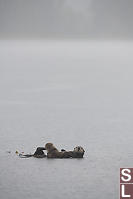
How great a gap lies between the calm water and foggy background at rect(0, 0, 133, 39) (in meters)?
20.8

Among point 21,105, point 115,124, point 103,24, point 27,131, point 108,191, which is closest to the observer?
point 108,191

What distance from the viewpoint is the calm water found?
5.07 meters

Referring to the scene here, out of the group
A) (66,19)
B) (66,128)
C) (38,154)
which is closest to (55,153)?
(38,154)

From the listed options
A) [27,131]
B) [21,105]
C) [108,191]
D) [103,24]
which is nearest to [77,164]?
[108,191]

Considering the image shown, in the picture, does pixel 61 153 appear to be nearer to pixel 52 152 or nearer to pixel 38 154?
pixel 52 152

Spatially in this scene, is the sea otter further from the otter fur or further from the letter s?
the letter s

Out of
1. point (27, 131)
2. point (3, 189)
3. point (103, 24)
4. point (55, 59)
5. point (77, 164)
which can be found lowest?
point (3, 189)

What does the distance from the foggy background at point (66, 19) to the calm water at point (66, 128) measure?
20811 millimetres

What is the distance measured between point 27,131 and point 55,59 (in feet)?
41.5

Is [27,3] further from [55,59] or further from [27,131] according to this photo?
[27,131]

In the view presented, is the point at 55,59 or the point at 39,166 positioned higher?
the point at 55,59

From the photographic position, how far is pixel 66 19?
3897cm

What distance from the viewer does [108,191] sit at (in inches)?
192

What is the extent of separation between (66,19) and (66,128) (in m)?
31.8
